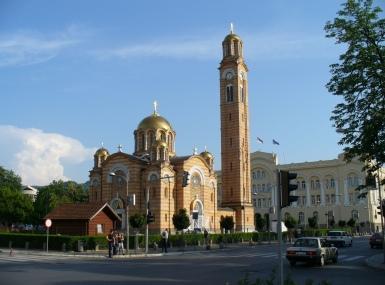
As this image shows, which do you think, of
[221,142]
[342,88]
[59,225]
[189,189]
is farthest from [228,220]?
[342,88]

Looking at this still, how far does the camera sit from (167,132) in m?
71.4

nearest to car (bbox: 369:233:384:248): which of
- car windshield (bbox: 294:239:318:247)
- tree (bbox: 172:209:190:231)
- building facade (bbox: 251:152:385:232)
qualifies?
tree (bbox: 172:209:190:231)

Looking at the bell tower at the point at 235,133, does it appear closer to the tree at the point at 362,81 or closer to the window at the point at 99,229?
the window at the point at 99,229

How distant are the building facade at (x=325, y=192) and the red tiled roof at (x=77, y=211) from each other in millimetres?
52147

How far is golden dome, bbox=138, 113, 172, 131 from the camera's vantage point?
233 ft

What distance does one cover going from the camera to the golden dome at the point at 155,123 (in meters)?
70.9

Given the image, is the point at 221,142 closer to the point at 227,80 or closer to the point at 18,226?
the point at 227,80

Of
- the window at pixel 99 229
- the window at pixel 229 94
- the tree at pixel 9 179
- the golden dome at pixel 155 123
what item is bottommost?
the window at pixel 99 229

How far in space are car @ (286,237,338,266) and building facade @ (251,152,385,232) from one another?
66981mm

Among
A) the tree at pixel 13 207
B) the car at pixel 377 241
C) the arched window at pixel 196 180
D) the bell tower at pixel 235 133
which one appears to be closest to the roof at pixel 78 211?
the arched window at pixel 196 180

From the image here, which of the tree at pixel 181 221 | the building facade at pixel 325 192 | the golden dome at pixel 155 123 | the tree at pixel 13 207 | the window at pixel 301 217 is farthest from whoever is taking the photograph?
the window at pixel 301 217

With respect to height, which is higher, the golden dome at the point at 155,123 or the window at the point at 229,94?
the window at the point at 229,94

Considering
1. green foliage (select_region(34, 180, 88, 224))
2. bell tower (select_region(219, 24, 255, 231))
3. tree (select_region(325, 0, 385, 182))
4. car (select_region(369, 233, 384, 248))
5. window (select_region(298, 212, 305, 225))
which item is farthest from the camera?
window (select_region(298, 212, 305, 225))

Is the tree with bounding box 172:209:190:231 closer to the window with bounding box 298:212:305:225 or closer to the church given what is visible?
the church
